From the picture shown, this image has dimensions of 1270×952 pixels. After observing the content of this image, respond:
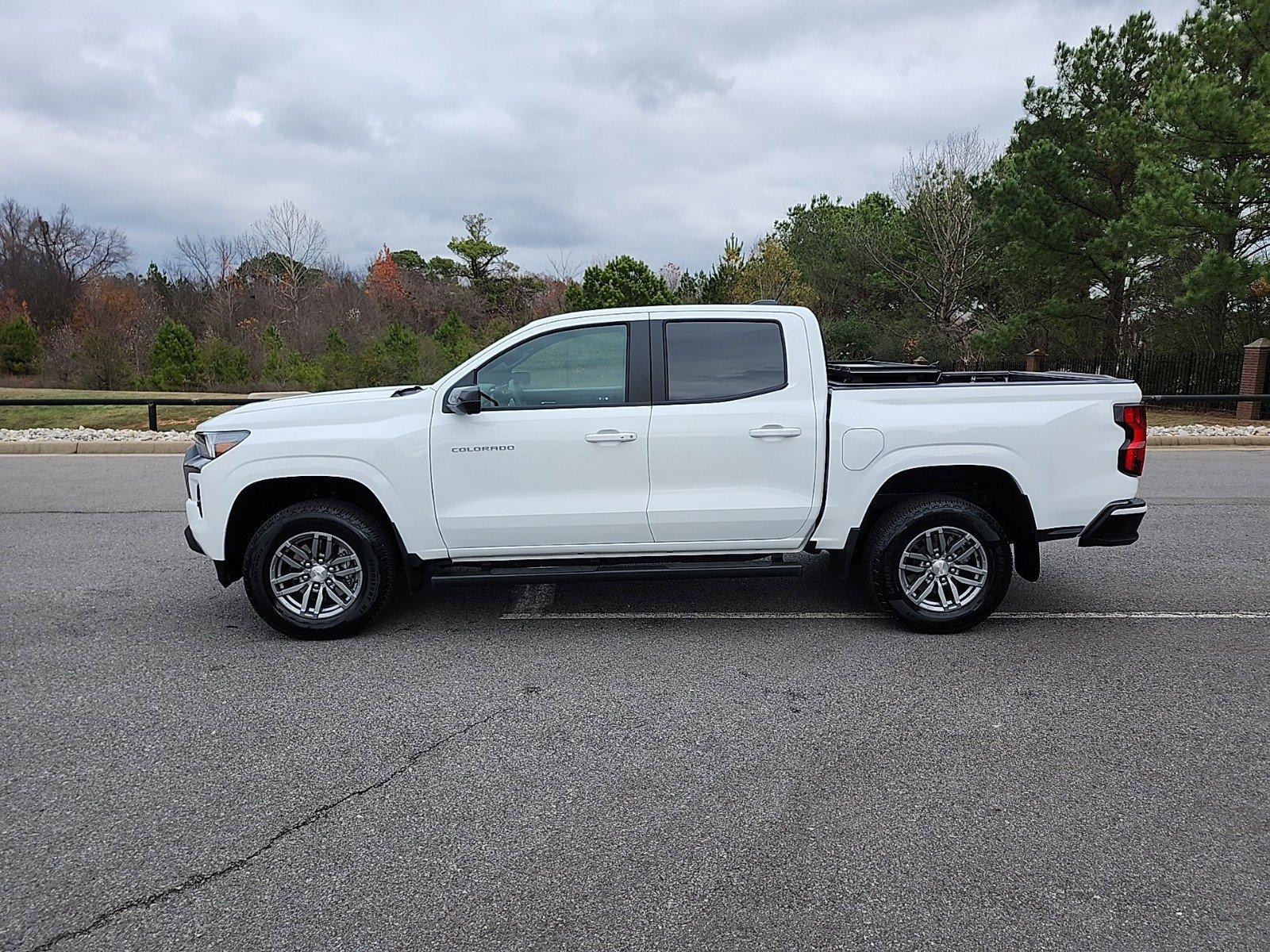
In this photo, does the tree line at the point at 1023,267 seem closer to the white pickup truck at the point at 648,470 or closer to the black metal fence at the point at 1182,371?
the black metal fence at the point at 1182,371

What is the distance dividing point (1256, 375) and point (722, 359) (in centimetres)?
2123

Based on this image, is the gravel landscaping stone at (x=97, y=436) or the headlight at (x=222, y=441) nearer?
the headlight at (x=222, y=441)

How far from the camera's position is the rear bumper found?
534 centimetres

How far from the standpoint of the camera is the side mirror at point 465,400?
16.9ft

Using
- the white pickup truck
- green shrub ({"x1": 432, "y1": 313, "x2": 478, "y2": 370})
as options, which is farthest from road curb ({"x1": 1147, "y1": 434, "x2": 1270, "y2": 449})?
green shrub ({"x1": 432, "y1": 313, "x2": 478, "y2": 370})

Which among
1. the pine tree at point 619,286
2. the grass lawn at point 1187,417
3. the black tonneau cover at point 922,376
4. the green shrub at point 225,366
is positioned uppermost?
the pine tree at point 619,286

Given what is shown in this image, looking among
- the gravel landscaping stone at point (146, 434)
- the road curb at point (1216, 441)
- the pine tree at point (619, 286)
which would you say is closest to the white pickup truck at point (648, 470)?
the gravel landscaping stone at point (146, 434)

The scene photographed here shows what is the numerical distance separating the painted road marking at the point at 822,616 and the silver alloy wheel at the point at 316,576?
1037mm

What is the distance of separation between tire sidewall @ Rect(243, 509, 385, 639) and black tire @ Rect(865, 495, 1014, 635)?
300cm

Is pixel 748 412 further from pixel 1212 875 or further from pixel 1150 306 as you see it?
pixel 1150 306

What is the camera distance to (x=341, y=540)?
531 cm

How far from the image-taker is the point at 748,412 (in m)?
5.30

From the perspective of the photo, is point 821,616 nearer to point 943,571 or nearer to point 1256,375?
point 943,571

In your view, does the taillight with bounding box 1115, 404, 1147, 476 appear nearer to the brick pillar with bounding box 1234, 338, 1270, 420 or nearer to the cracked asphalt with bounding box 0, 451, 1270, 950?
the cracked asphalt with bounding box 0, 451, 1270, 950
